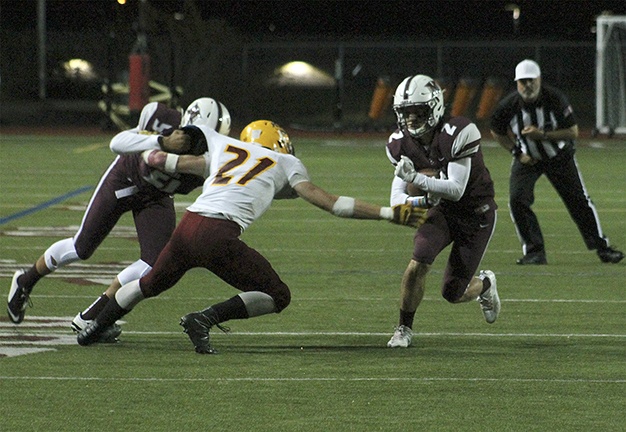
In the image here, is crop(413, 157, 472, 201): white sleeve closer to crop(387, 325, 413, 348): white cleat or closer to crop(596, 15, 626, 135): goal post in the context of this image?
crop(387, 325, 413, 348): white cleat

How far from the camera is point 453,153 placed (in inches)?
283

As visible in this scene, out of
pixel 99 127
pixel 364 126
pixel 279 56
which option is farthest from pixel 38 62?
pixel 364 126

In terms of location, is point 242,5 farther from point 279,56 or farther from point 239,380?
point 239,380

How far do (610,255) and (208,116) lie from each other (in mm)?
4469

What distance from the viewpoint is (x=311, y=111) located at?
34.7m

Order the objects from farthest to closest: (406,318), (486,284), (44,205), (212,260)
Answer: (44,205)
(486,284)
(406,318)
(212,260)

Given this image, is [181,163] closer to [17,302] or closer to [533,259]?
[17,302]

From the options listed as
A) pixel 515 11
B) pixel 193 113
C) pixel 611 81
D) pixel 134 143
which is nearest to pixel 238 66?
pixel 611 81

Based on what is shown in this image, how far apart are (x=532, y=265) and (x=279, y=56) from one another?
25.0 meters

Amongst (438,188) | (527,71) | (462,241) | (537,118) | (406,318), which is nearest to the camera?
(438,188)

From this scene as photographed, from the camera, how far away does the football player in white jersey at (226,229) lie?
Result: 682 cm

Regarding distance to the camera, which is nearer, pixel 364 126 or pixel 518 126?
pixel 518 126

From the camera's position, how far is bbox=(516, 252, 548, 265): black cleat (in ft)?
35.0

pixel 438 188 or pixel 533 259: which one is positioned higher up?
pixel 438 188
